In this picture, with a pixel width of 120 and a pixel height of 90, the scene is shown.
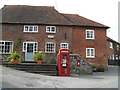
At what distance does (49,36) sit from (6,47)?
18.7 ft

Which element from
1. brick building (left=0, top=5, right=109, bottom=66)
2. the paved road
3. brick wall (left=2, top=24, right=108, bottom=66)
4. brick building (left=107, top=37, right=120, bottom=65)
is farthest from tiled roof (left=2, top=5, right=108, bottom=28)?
brick building (left=107, top=37, right=120, bottom=65)

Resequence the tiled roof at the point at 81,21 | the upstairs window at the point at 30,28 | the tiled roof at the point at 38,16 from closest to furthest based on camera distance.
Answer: the upstairs window at the point at 30,28, the tiled roof at the point at 38,16, the tiled roof at the point at 81,21

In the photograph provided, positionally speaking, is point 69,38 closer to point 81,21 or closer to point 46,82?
point 81,21

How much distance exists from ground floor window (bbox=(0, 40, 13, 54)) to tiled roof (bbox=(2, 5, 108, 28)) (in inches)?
113

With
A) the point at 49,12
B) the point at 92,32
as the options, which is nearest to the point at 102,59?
the point at 92,32

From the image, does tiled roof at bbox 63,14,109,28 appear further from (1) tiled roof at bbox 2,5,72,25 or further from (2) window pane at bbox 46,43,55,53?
(2) window pane at bbox 46,43,55,53

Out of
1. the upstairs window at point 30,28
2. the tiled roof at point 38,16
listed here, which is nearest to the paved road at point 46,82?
the upstairs window at point 30,28

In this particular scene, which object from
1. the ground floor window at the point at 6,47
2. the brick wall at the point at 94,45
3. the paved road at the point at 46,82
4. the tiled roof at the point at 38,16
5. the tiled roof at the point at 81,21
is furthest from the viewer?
the tiled roof at the point at 81,21

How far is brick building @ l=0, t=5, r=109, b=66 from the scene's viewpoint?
23406 mm

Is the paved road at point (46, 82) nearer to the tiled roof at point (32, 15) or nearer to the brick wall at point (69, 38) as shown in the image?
the brick wall at point (69, 38)

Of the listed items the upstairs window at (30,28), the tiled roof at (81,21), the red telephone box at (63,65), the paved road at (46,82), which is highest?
the tiled roof at (81,21)

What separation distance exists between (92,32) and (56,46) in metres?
5.53

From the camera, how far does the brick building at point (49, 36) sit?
76.8 feet

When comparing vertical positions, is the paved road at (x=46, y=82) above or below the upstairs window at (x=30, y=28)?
below
